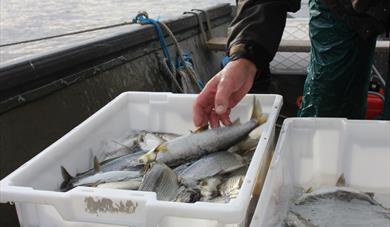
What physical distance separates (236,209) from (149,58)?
7.68 feet

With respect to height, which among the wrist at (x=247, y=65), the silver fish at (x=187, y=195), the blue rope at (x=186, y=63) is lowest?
the blue rope at (x=186, y=63)

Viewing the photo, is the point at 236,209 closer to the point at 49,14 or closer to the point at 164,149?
the point at 164,149

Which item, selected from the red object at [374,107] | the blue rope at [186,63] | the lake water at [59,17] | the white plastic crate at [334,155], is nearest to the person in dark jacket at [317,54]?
the white plastic crate at [334,155]

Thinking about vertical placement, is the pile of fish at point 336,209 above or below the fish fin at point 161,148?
below

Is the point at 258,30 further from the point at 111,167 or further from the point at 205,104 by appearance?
the point at 111,167

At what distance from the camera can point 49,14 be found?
4531 mm

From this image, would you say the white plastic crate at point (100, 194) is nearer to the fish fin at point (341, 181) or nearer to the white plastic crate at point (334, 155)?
the white plastic crate at point (334, 155)

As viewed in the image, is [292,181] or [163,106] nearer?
[292,181]

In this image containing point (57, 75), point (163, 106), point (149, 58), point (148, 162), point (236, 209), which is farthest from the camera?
point (149, 58)

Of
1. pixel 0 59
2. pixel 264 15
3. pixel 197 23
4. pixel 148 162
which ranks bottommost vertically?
pixel 197 23

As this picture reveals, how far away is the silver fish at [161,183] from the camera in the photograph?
52.4 inches

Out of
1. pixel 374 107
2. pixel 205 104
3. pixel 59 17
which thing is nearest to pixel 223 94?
pixel 205 104

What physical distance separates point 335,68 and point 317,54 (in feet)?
0.41

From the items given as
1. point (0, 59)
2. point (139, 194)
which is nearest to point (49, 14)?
point (0, 59)
